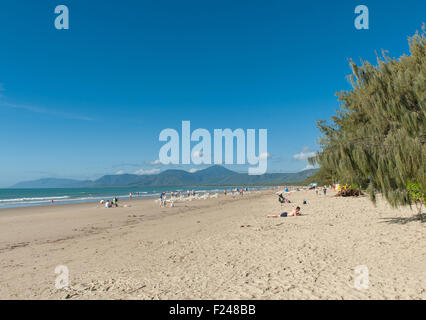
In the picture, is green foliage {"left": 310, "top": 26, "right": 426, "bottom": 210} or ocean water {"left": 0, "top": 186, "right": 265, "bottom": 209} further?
ocean water {"left": 0, "top": 186, "right": 265, "bottom": 209}

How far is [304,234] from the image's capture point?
1116 cm

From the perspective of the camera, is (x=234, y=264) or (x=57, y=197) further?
(x=57, y=197)

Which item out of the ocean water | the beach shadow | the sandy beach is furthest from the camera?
the ocean water

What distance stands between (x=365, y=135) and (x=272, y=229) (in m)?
6.12

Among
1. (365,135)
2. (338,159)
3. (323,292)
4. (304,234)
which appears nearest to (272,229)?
(304,234)

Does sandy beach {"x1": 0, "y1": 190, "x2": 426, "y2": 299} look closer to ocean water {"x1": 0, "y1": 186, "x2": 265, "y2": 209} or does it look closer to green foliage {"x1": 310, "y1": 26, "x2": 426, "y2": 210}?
green foliage {"x1": 310, "y1": 26, "x2": 426, "y2": 210}

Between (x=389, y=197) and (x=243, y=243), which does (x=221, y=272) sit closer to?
(x=243, y=243)

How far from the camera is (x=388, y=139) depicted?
26.6 ft

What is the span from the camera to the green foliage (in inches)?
308

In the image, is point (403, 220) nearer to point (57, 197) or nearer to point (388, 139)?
point (388, 139)

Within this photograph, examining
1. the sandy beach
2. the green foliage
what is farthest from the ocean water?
the green foliage

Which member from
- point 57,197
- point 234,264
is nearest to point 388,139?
point 234,264

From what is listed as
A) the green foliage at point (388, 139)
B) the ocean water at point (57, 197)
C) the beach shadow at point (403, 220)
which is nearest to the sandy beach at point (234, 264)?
the beach shadow at point (403, 220)

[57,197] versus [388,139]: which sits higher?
[388,139]
